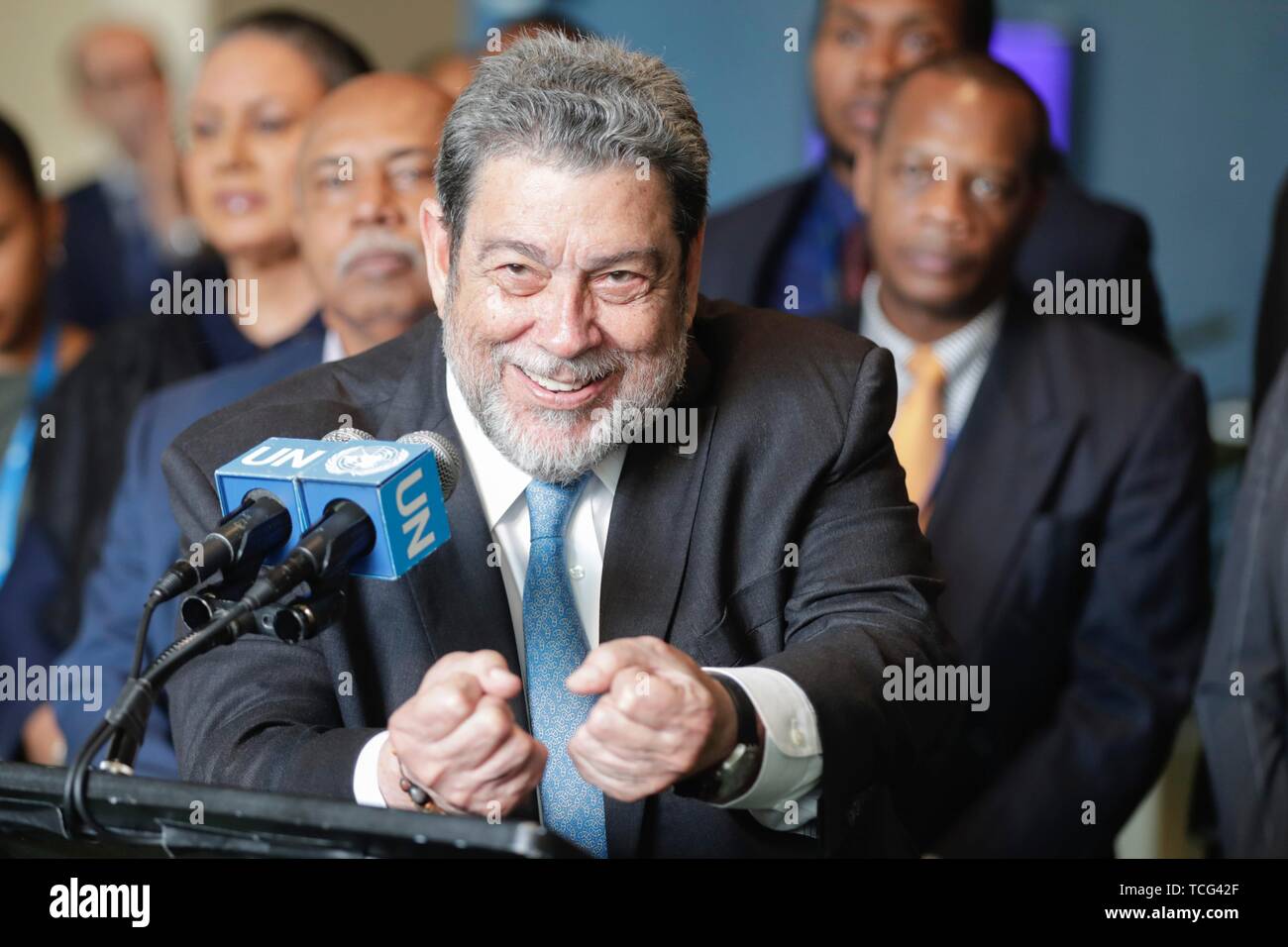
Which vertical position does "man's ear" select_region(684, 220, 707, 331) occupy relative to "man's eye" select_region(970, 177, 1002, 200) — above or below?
below

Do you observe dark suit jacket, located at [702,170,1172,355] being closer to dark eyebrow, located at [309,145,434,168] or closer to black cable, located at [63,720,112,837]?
dark eyebrow, located at [309,145,434,168]

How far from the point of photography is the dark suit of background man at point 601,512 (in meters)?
1.86

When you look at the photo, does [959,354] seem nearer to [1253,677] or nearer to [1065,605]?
[1065,605]

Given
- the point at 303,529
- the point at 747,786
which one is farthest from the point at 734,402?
the point at 303,529

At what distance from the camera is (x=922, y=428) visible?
344cm

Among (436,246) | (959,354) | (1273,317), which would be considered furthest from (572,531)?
(1273,317)

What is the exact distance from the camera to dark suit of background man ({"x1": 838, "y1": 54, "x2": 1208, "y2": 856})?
10.7 feet

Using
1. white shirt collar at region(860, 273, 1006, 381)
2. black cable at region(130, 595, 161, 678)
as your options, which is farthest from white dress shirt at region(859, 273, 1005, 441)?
black cable at region(130, 595, 161, 678)

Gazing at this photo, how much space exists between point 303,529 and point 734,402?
0.75 meters

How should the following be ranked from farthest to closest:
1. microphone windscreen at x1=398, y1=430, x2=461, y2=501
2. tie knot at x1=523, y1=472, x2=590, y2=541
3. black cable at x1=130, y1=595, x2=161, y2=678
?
tie knot at x1=523, y1=472, x2=590, y2=541 < microphone windscreen at x1=398, y1=430, x2=461, y2=501 < black cable at x1=130, y1=595, x2=161, y2=678

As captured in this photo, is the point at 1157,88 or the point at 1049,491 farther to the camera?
the point at 1157,88

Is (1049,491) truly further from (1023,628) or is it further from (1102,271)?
(1102,271)

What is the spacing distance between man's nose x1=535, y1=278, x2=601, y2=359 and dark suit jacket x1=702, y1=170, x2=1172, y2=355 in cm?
191

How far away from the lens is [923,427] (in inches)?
136
